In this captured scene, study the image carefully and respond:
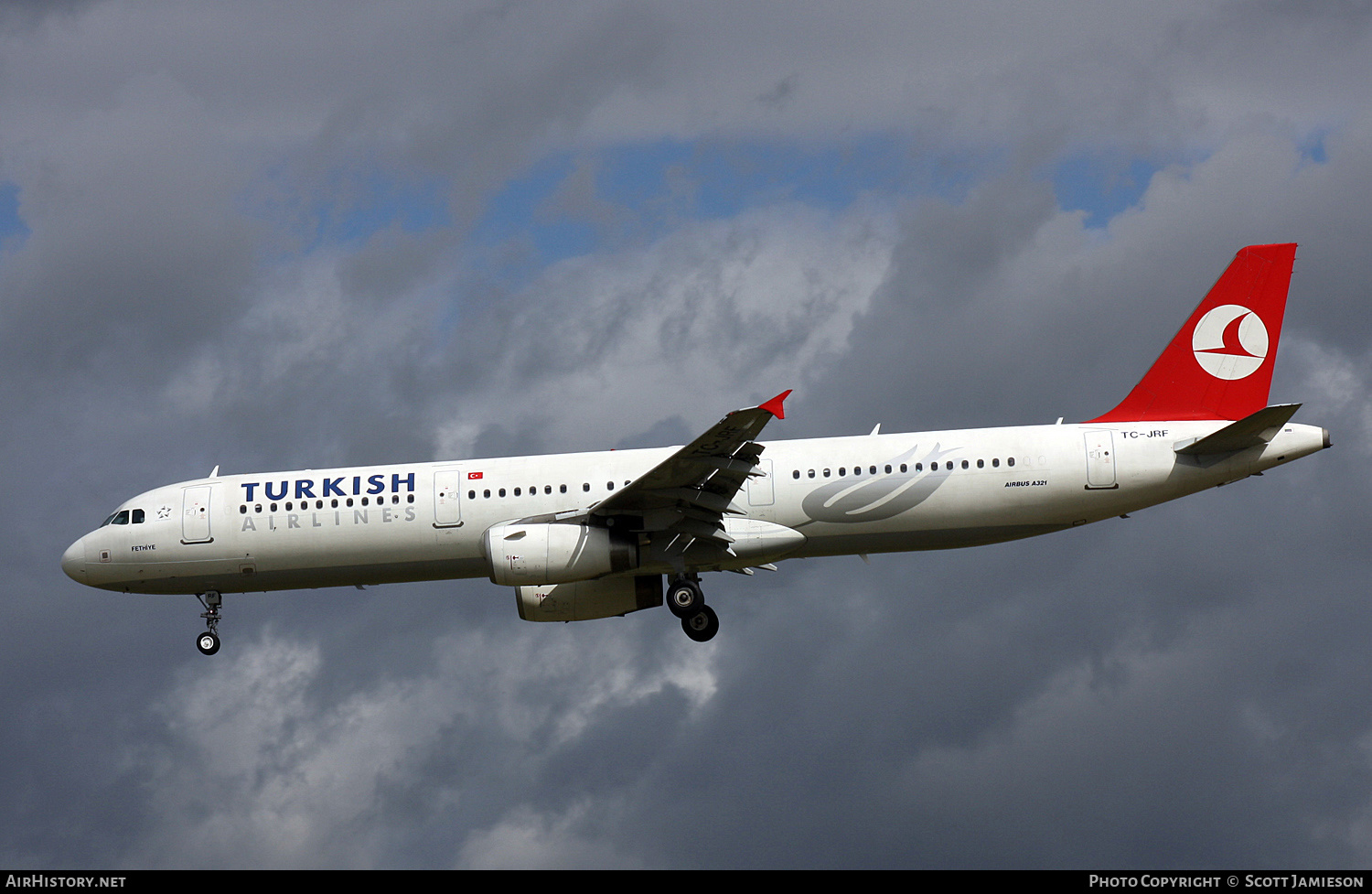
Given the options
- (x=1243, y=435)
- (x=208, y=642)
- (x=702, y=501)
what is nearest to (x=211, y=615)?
(x=208, y=642)

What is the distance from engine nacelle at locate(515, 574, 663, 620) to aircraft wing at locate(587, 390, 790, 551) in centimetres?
309

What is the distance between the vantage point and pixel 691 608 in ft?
108

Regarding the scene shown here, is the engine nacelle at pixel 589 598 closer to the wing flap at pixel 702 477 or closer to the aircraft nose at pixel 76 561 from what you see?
the wing flap at pixel 702 477

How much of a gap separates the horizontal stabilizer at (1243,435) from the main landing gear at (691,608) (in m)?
11.1

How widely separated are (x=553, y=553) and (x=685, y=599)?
3.45 metres

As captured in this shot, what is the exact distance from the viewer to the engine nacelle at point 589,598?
115 ft

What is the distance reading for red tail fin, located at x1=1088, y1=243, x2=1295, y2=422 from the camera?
34.1 metres

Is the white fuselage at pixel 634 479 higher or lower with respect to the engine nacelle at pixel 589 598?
higher

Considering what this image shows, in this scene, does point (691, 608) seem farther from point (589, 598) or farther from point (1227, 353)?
point (1227, 353)

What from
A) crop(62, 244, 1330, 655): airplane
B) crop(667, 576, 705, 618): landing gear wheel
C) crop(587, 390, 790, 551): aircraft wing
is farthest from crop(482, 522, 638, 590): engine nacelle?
crop(667, 576, 705, 618): landing gear wheel

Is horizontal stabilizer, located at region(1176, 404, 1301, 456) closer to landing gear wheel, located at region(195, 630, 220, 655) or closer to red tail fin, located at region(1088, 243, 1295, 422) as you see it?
red tail fin, located at region(1088, 243, 1295, 422)

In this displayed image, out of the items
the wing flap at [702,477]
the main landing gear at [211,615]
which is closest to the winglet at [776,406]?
the wing flap at [702,477]

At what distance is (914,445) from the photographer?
32969 mm
